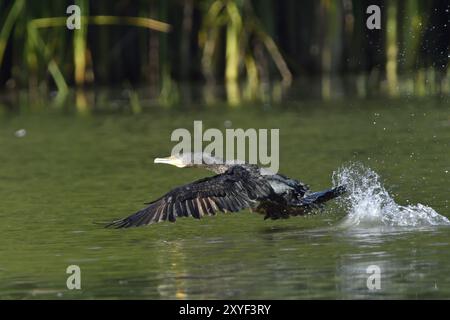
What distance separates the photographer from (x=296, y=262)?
7184mm

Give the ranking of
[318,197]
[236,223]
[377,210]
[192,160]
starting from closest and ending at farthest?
[318,197] → [377,210] → [236,223] → [192,160]

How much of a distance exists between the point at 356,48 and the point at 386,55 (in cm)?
55

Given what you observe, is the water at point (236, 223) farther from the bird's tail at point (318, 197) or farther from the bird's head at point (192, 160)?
the bird's head at point (192, 160)

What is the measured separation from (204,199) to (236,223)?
660mm

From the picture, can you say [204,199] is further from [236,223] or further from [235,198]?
[236,223]

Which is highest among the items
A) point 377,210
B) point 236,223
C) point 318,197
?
point 318,197

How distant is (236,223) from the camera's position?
8.89 meters

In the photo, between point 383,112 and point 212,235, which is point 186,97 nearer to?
point 383,112

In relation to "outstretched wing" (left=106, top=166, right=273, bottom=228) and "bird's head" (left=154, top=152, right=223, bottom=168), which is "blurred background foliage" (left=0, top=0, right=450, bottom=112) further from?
"outstretched wing" (left=106, top=166, right=273, bottom=228)

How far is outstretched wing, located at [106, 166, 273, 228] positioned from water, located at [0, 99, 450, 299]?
0.61ft

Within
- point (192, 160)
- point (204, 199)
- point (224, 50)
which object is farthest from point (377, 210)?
point (224, 50)

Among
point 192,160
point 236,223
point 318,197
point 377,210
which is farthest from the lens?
point 192,160

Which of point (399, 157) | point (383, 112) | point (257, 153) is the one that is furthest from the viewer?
point (383, 112)
